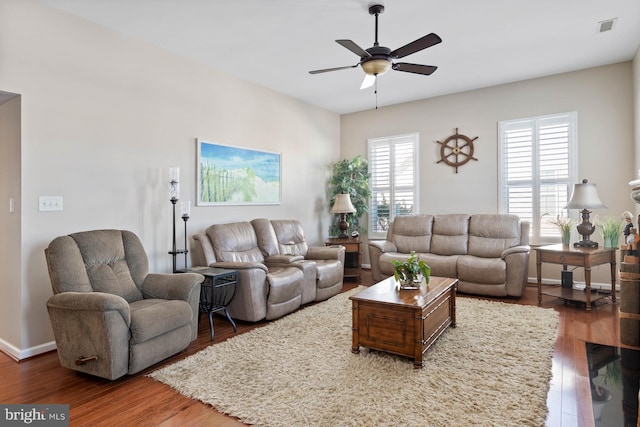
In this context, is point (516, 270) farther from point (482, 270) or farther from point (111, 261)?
point (111, 261)

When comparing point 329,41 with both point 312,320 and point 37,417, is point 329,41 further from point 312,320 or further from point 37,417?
point 37,417

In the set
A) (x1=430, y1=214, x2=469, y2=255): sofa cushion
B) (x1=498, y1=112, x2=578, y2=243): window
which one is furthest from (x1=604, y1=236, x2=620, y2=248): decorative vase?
(x1=430, y1=214, x2=469, y2=255): sofa cushion

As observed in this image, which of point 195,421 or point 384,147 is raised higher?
point 384,147

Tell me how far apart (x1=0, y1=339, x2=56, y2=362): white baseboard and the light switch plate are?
1170 mm

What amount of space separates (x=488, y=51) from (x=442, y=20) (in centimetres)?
110

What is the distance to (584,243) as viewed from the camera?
172 inches

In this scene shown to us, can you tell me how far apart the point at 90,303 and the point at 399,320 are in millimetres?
2175

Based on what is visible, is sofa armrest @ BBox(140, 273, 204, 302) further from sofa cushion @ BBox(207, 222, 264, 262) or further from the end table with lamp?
the end table with lamp

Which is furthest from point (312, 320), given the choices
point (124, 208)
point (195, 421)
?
point (124, 208)

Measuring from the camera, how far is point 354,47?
296 centimetres

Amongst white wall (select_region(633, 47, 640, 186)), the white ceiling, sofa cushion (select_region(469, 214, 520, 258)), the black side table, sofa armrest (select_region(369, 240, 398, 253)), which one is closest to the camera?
the white ceiling

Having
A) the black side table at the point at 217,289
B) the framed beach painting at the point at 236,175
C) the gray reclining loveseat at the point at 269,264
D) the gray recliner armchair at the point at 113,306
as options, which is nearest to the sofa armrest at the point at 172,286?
the gray recliner armchair at the point at 113,306

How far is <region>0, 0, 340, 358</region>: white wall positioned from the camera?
3.06 metres

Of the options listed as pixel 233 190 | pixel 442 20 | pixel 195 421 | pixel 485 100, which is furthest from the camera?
pixel 485 100
